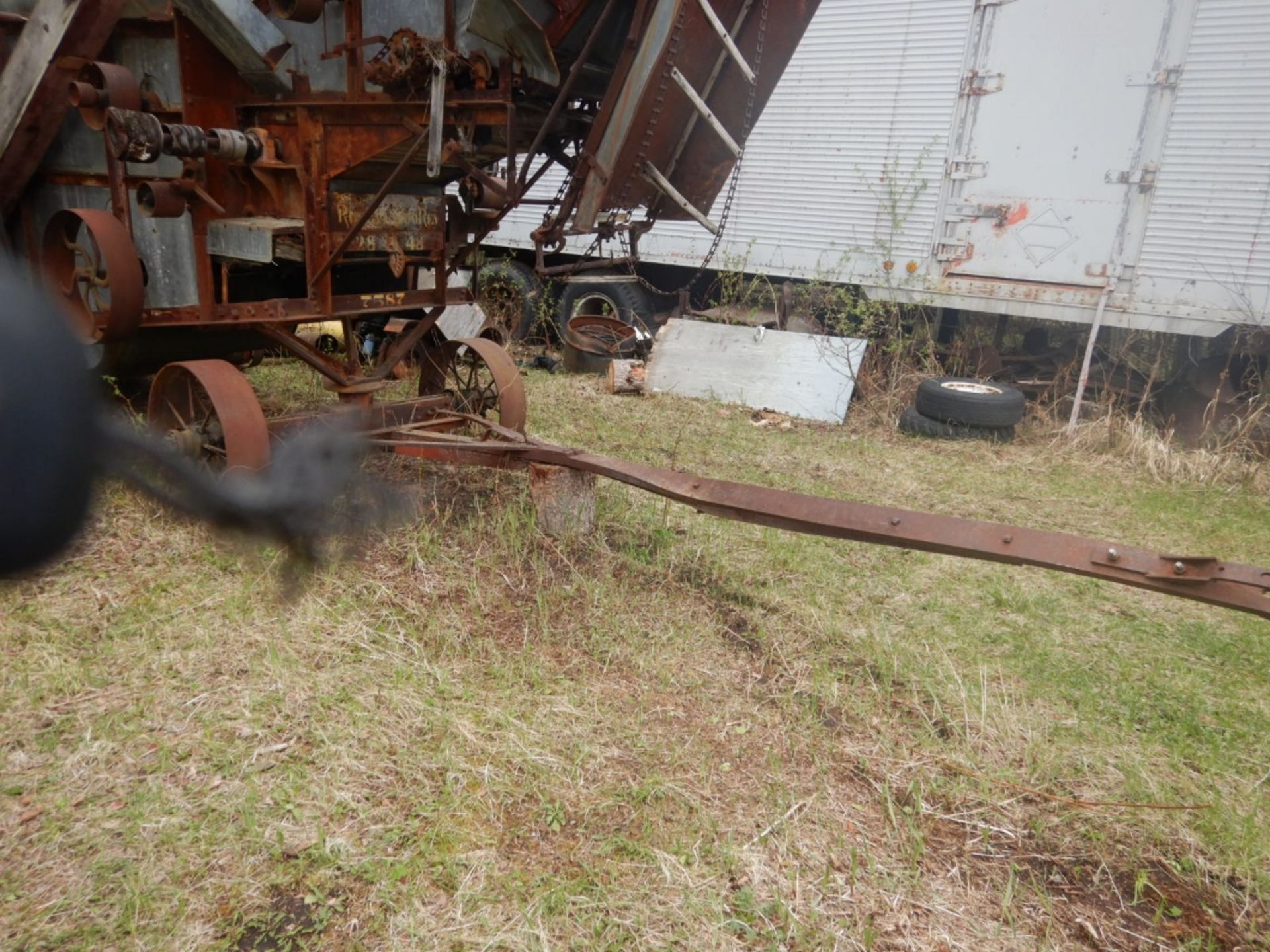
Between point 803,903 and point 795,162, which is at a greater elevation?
point 795,162

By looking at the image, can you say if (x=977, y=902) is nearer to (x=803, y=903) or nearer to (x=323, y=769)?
(x=803, y=903)

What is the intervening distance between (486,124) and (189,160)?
1.49 meters

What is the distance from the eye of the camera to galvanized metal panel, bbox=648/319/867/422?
819cm

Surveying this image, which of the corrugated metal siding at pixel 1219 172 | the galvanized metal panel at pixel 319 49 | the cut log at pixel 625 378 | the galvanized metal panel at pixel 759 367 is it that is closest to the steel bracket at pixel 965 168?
the corrugated metal siding at pixel 1219 172

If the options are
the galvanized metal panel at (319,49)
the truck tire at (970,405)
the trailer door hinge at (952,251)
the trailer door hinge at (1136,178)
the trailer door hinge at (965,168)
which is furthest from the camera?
the trailer door hinge at (952,251)

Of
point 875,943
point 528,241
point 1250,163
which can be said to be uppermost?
point 1250,163

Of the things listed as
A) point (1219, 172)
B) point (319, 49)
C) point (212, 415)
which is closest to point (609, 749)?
point (212, 415)

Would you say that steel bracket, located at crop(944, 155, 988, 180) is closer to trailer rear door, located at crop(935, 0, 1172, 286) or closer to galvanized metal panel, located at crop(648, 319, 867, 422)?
trailer rear door, located at crop(935, 0, 1172, 286)

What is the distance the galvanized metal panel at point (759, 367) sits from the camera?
8.19m

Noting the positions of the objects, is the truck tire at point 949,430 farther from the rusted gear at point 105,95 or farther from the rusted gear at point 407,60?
the rusted gear at point 105,95

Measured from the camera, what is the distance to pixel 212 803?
8.18 ft

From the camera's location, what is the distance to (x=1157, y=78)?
7164mm

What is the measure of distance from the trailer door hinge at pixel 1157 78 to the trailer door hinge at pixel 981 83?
1006 millimetres

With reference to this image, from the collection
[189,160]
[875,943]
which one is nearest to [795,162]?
[189,160]
